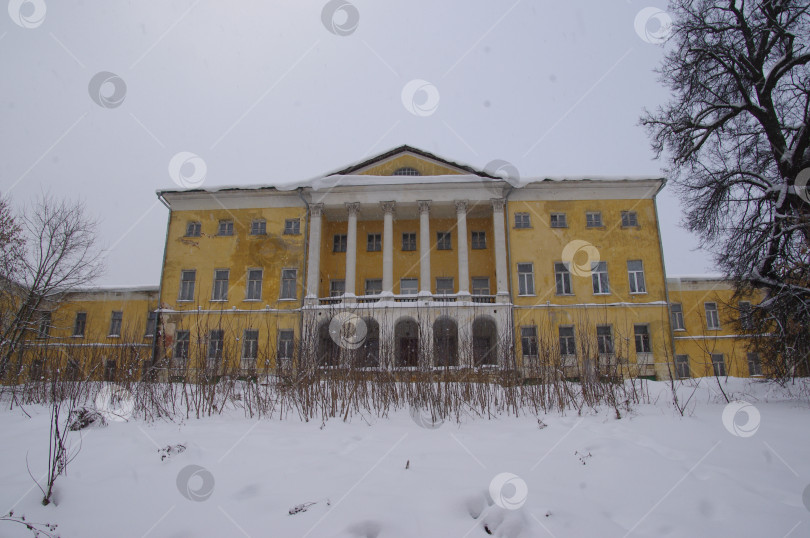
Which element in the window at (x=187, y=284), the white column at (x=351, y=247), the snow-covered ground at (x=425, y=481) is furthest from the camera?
the window at (x=187, y=284)

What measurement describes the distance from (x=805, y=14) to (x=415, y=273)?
20.3 metres

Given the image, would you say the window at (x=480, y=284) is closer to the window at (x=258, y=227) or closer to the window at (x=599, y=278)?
the window at (x=599, y=278)

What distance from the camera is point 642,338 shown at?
25125 millimetres

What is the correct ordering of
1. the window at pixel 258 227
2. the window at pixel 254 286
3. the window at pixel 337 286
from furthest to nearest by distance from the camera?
the window at pixel 337 286 → the window at pixel 258 227 → the window at pixel 254 286

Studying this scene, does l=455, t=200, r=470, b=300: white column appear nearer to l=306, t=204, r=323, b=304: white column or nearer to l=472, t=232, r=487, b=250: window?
l=472, t=232, r=487, b=250: window

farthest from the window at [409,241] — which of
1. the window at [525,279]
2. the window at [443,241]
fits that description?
the window at [525,279]

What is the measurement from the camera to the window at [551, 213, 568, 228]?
87.6 feet

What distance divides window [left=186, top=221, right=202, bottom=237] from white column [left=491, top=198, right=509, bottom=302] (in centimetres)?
1742

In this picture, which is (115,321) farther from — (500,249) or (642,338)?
(642,338)

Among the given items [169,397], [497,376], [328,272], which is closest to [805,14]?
[497,376]

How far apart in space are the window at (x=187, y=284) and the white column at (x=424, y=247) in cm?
1332

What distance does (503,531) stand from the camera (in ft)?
11.6

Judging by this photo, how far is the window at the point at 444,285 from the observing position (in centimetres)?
2786

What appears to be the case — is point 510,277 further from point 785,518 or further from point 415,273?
point 785,518
